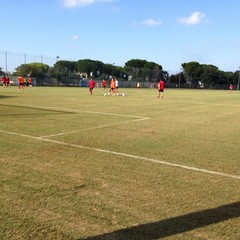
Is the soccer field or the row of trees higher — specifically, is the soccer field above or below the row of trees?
below

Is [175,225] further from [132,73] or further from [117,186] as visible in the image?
[132,73]

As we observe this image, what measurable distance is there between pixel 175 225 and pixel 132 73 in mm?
84195

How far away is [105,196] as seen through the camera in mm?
4777

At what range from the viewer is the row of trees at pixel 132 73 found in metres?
67.4

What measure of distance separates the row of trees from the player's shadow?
2395 inches

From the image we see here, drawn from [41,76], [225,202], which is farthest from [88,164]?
[41,76]

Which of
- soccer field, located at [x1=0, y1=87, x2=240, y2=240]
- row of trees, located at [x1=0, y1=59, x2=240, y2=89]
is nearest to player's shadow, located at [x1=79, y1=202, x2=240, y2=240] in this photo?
soccer field, located at [x1=0, y1=87, x2=240, y2=240]

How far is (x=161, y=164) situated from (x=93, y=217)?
106 inches

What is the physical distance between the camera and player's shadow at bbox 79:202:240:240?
3.66 metres

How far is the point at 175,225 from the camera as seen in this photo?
391 cm

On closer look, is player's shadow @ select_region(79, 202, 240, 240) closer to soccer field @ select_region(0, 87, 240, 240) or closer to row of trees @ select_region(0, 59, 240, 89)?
soccer field @ select_region(0, 87, 240, 240)

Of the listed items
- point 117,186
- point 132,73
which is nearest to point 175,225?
point 117,186

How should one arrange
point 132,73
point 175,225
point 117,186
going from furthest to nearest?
point 132,73
point 117,186
point 175,225

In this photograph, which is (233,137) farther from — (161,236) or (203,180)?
(161,236)
